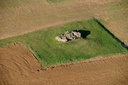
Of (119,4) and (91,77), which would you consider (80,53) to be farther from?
(119,4)

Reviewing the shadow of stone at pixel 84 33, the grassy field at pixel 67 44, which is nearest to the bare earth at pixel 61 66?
the grassy field at pixel 67 44

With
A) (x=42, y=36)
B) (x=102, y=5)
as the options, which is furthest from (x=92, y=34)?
(x=102, y=5)

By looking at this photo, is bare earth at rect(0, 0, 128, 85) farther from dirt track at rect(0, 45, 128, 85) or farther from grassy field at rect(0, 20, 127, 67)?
grassy field at rect(0, 20, 127, 67)

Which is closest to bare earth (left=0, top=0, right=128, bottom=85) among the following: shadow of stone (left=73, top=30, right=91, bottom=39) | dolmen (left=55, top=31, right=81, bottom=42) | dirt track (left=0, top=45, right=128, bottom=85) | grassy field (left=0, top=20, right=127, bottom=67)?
dirt track (left=0, top=45, right=128, bottom=85)

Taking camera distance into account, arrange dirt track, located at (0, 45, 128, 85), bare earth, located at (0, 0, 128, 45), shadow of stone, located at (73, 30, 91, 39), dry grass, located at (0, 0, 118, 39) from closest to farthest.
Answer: dirt track, located at (0, 45, 128, 85)
shadow of stone, located at (73, 30, 91, 39)
bare earth, located at (0, 0, 128, 45)
dry grass, located at (0, 0, 118, 39)

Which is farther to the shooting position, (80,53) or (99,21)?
(99,21)
